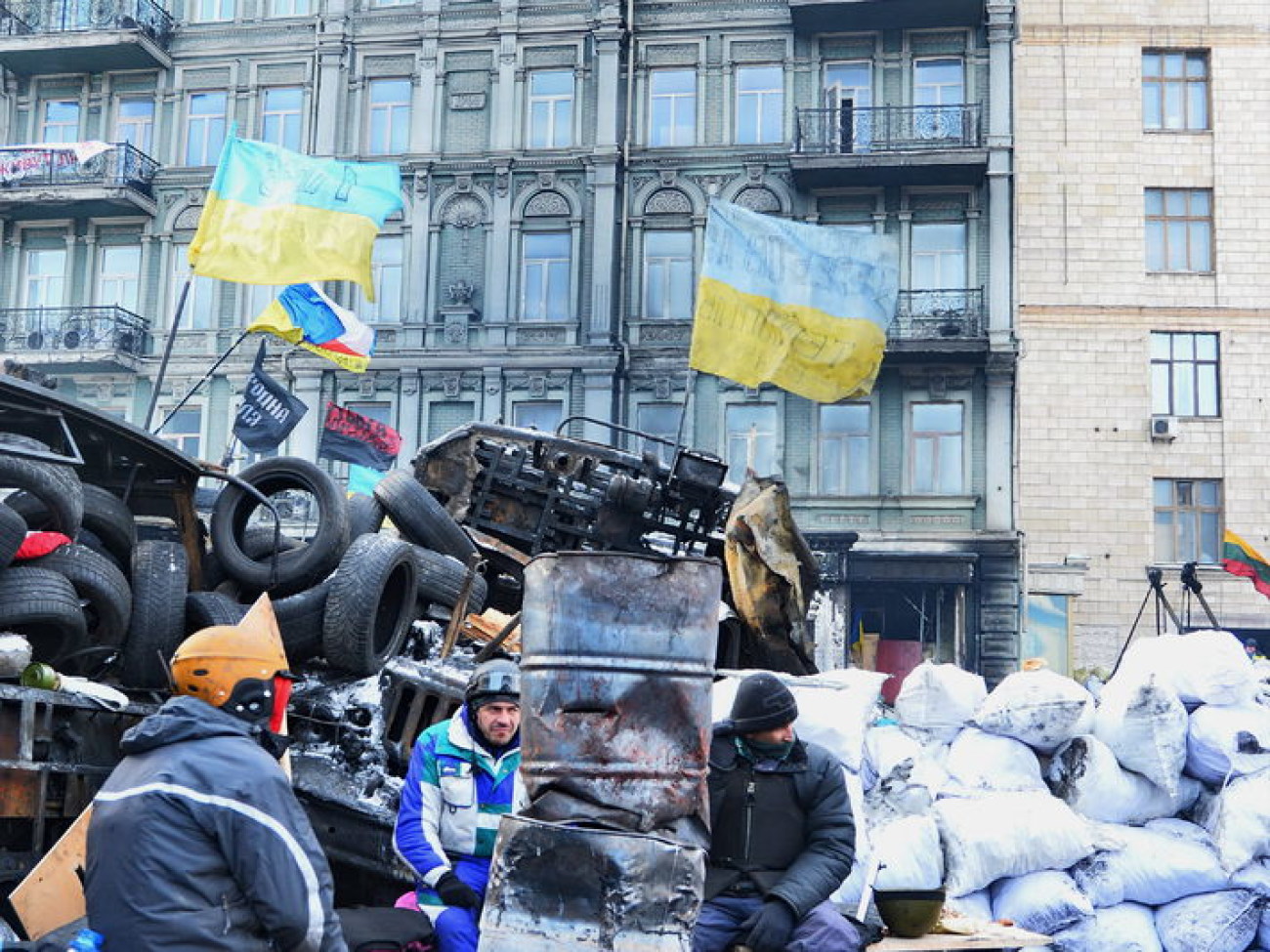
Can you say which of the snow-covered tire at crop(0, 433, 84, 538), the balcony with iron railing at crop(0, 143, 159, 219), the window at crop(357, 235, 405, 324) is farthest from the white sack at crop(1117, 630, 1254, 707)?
the balcony with iron railing at crop(0, 143, 159, 219)

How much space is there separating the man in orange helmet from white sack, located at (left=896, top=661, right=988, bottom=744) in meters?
6.21

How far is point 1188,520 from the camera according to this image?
27812mm

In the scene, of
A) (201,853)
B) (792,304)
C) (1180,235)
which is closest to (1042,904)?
(201,853)

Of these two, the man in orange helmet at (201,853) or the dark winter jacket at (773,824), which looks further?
the dark winter jacket at (773,824)

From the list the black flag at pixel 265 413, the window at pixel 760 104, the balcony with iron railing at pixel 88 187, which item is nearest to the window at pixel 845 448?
the window at pixel 760 104

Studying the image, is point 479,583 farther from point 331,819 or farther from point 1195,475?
point 1195,475

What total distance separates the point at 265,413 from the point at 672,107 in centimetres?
1141

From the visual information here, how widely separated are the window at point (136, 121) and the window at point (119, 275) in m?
2.06

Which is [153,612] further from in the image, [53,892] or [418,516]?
[53,892]

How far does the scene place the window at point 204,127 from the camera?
29016mm

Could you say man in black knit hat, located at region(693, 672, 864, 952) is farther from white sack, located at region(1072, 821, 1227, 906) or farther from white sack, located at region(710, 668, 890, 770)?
white sack, located at region(1072, 821, 1227, 906)

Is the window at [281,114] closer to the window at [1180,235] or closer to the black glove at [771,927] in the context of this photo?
the window at [1180,235]

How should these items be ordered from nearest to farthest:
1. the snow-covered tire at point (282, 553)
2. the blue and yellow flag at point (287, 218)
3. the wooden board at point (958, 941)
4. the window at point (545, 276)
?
the wooden board at point (958, 941), the snow-covered tire at point (282, 553), the blue and yellow flag at point (287, 218), the window at point (545, 276)

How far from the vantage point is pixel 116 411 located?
28.4 metres
